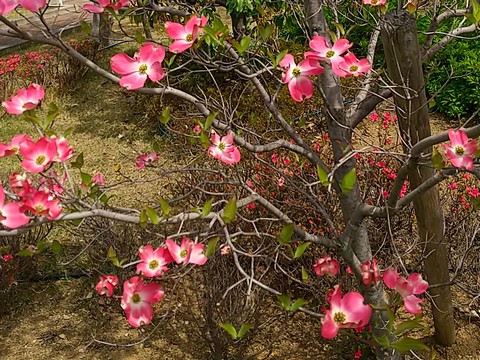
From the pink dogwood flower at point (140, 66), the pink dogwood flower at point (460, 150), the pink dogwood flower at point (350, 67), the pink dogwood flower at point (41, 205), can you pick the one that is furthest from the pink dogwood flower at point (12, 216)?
the pink dogwood flower at point (460, 150)

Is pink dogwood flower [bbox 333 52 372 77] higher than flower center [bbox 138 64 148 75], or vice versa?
pink dogwood flower [bbox 333 52 372 77]

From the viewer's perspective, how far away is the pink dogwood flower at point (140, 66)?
1412 mm

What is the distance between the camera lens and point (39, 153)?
4.18 feet

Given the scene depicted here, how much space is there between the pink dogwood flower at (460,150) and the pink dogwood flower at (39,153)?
92 cm

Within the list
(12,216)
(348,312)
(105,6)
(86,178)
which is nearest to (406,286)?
(348,312)

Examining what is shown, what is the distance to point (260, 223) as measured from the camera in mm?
2889

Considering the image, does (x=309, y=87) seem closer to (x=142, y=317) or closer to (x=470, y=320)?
(x=142, y=317)

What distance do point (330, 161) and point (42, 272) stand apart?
1857mm

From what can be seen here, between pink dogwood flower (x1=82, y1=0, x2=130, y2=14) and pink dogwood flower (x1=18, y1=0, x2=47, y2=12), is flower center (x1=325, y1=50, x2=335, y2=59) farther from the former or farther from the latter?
pink dogwood flower (x1=18, y1=0, x2=47, y2=12)

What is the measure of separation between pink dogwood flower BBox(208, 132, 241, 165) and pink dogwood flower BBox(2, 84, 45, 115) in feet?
1.61

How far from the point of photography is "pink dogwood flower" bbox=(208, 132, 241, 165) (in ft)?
5.19

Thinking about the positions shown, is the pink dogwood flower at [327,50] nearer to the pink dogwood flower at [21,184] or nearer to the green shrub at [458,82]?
the pink dogwood flower at [21,184]

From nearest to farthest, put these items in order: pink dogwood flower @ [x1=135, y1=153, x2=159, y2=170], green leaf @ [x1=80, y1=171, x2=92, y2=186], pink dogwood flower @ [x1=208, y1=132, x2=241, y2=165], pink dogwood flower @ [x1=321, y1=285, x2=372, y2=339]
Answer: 1. pink dogwood flower @ [x1=321, y1=285, x2=372, y2=339]
2. green leaf @ [x1=80, y1=171, x2=92, y2=186]
3. pink dogwood flower @ [x1=208, y1=132, x2=241, y2=165]
4. pink dogwood flower @ [x1=135, y1=153, x2=159, y2=170]

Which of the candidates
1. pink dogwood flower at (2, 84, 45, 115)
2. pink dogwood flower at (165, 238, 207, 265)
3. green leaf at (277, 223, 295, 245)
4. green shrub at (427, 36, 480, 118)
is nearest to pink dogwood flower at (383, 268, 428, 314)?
green leaf at (277, 223, 295, 245)
